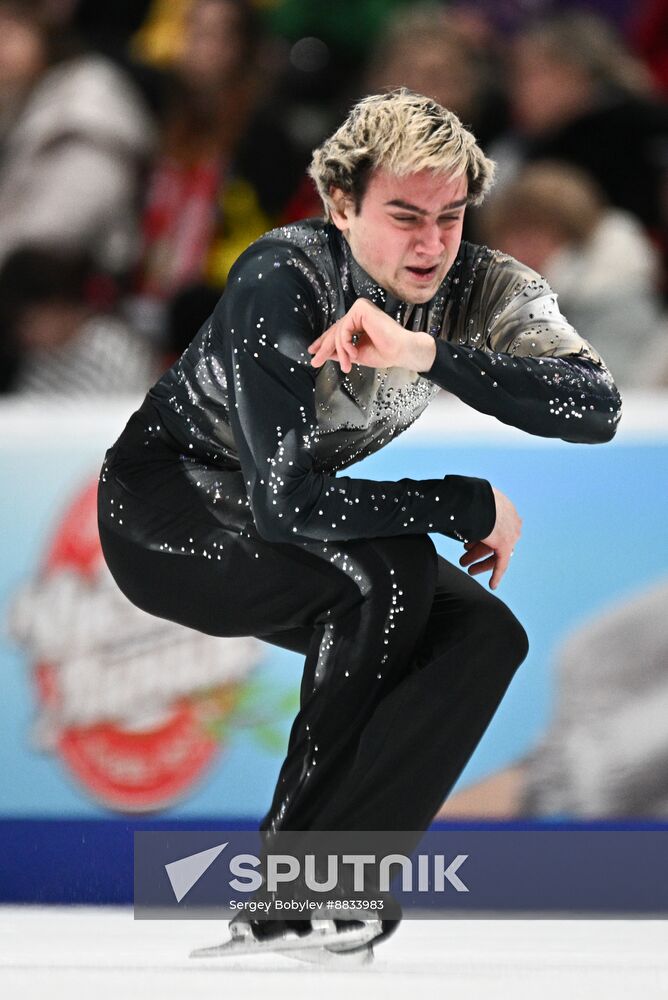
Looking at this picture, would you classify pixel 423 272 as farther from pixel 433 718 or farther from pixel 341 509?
pixel 433 718

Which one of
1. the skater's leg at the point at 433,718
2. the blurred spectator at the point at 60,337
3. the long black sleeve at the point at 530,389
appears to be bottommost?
the skater's leg at the point at 433,718

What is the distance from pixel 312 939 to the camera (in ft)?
8.74

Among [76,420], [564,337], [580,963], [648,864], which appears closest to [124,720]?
[76,420]

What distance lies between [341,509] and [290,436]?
0.16 metres

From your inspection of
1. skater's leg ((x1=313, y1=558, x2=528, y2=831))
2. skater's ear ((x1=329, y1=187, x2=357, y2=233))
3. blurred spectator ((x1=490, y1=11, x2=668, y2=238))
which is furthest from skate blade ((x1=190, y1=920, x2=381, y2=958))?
blurred spectator ((x1=490, y1=11, x2=668, y2=238))

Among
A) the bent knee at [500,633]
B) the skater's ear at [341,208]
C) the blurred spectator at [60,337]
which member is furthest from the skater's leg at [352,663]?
the blurred spectator at [60,337]

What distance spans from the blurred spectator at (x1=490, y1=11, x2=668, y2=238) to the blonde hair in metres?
2.43

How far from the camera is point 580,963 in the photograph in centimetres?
281

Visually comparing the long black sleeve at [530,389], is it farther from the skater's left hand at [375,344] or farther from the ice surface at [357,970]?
the ice surface at [357,970]

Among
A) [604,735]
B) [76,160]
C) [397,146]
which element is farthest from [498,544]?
[76,160]

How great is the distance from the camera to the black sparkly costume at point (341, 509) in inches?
102

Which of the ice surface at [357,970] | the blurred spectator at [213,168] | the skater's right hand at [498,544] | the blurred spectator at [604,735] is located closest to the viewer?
the ice surface at [357,970]

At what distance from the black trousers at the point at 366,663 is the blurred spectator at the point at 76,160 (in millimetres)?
2734

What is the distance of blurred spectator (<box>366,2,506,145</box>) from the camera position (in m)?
5.21
